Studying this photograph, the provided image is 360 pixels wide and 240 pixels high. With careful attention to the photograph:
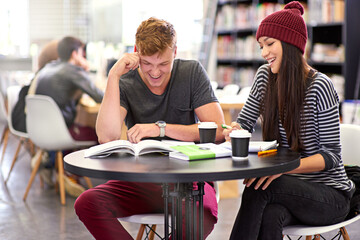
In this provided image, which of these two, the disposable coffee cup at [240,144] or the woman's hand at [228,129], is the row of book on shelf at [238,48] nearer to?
the woman's hand at [228,129]

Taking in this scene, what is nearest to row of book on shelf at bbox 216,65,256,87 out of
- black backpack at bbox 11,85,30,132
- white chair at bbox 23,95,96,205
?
black backpack at bbox 11,85,30,132

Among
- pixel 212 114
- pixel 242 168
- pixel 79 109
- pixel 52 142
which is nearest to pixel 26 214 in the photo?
pixel 52 142

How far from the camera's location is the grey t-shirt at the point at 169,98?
2275mm

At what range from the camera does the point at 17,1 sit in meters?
9.83

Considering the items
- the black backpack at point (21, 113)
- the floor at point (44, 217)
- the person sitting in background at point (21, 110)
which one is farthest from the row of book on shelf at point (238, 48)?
the floor at point (44, 217)

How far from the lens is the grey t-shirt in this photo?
2.28 m

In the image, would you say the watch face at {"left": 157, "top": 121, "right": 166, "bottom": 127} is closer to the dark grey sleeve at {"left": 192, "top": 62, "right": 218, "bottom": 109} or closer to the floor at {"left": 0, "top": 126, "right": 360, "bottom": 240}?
the dark grey sleeve at {"left": 192, "top": 62, "right": 218, "bottom": 109}

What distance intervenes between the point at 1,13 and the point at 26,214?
7.01 metres

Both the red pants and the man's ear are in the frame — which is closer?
the red pants

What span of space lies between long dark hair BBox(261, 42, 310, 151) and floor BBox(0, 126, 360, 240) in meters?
1.20

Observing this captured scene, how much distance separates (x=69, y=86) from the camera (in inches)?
165

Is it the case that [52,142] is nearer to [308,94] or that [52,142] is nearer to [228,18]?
[308,94]

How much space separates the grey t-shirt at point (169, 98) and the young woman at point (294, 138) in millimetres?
287

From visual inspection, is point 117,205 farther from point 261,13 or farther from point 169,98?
point 261,13
